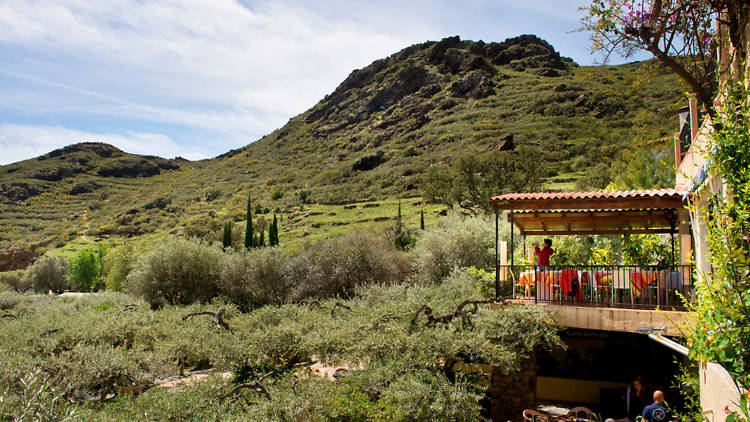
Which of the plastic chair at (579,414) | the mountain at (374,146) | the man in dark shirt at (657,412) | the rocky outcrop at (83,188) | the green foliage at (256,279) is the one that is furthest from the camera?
the rocky outcrop at (83,188)

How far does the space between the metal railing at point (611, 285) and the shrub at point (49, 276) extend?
177 ft

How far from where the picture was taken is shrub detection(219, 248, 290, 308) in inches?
1097

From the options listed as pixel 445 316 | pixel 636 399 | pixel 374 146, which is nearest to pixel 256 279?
pixel 445 316

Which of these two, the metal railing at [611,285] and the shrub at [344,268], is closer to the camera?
the metal railing at [611,285]

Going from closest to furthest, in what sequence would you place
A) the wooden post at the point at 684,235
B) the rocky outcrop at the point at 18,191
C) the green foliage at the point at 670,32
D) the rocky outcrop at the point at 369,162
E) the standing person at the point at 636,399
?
the green foliage at the point at 670,32, the wooden post at the point at 684,235, the standing person at the point at 636,399, the rocky outcrop at the point at 369,162, the rocky outcrop at the point at 18,191

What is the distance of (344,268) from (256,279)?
549 cm

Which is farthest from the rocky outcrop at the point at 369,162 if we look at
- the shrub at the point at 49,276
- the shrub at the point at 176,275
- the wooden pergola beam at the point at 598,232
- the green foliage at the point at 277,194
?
the wooden pergola beam at the point at 598,232

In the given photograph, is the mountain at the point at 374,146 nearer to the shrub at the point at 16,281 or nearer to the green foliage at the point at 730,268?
the shrub at the point at 16,281

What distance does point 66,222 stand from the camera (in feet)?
249

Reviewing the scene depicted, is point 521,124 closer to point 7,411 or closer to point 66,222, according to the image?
point 7,411

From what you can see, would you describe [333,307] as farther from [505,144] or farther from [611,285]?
[505,144]

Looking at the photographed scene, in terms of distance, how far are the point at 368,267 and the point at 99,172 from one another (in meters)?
93.1

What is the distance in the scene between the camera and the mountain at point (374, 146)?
57.5 meters

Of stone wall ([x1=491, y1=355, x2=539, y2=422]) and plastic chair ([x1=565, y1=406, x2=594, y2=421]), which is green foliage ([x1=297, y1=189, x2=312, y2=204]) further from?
stone wall ([x1=491, y1=355, x2=539, y2=422])
